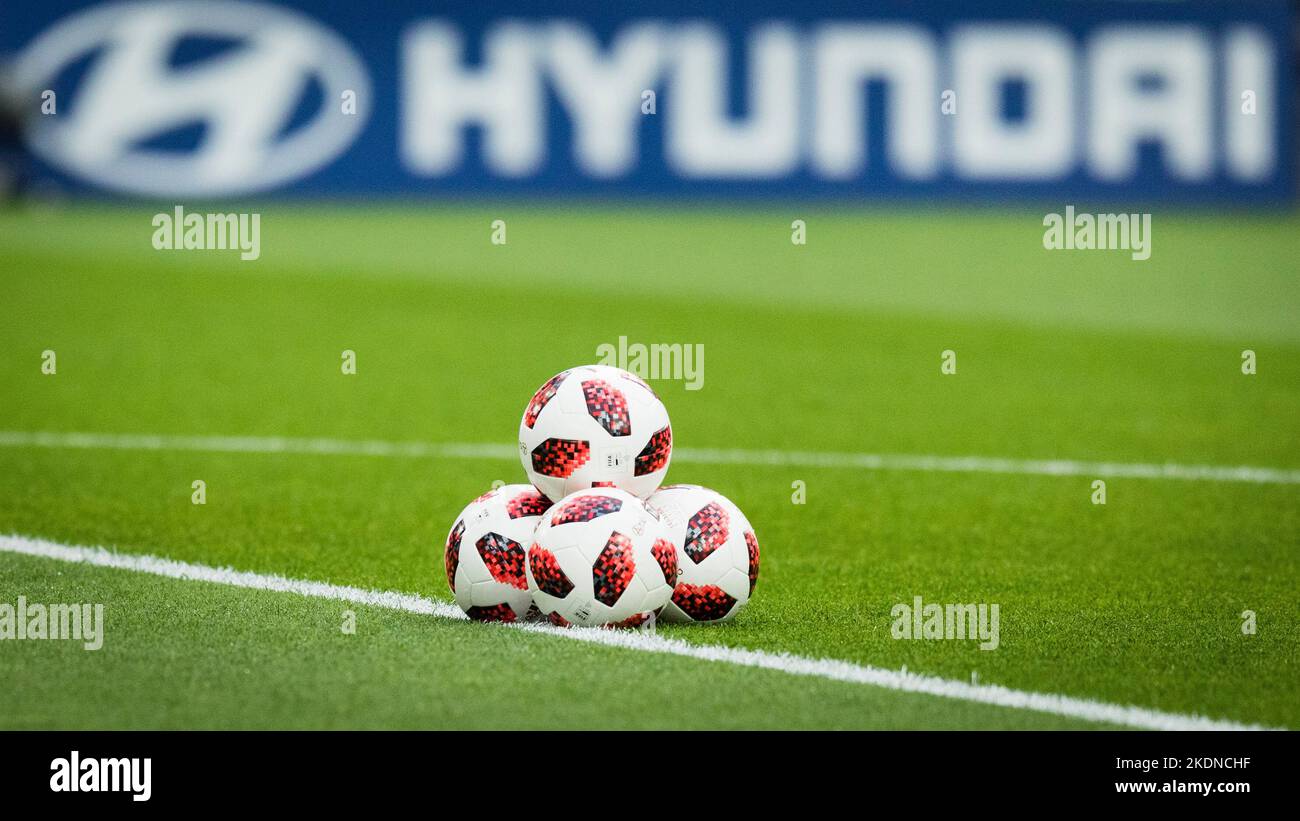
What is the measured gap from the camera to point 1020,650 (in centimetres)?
709

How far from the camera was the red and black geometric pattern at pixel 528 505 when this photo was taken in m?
7.38

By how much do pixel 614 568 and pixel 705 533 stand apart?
1.88 ft

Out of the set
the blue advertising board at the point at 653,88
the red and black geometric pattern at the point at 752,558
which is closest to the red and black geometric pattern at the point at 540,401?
the red and black geometric pattern at the point at 752,558

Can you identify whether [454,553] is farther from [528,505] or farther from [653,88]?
[653,88]

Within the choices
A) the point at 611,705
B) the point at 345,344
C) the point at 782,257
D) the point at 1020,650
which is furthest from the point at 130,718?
the point at 782,257

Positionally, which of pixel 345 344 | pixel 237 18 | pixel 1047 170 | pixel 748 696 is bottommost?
pixel 748 696

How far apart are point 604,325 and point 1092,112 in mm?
15125

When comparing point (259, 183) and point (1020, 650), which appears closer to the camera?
point (1020, 650)

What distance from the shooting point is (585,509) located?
7.05 m

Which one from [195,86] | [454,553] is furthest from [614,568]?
[195,86]

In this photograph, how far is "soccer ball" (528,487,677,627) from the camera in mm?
6945

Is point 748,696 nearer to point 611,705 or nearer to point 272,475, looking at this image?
point 611,705

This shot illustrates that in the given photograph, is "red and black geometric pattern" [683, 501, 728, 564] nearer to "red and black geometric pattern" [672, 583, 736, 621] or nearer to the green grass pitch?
"red and black geometric pattern" [672, 583, 736, 621]

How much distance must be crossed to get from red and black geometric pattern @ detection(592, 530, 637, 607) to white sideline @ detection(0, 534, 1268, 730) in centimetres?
18
